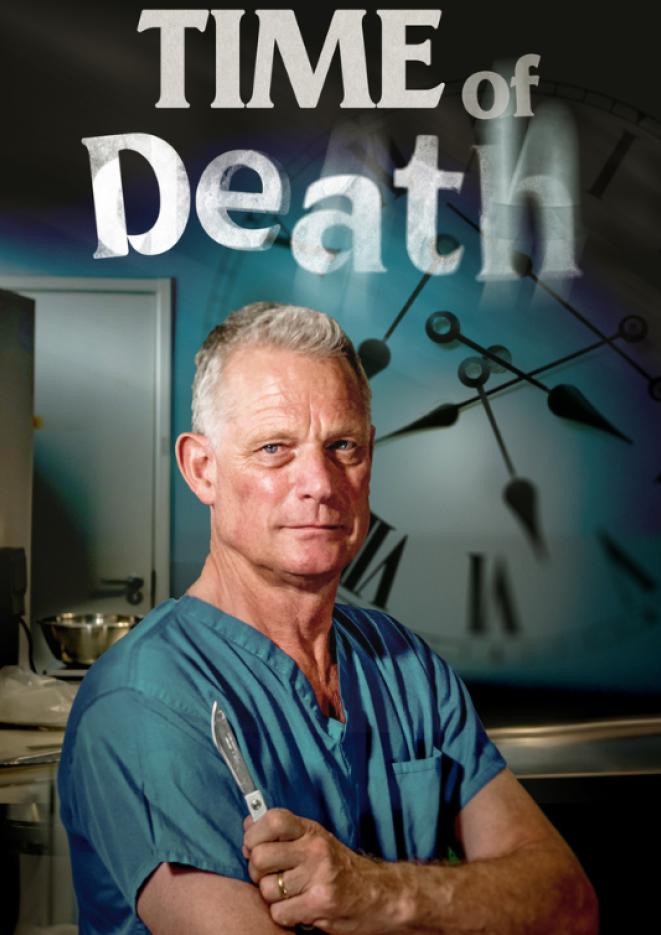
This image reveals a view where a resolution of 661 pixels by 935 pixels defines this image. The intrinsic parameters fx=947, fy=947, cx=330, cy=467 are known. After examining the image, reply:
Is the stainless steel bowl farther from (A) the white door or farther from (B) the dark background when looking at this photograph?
(B) the dark background

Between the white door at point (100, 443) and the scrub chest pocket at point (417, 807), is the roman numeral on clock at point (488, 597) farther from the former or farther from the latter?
the white door at point (100, 443)

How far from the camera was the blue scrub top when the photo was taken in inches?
38.4

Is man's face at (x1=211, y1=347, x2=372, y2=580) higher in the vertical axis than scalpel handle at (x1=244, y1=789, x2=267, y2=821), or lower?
higher

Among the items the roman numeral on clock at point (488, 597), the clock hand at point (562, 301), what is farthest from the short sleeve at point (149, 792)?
the clock hand at point (562, 301)

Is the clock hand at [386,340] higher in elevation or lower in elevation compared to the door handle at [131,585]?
higher

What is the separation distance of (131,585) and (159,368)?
296 millimetres

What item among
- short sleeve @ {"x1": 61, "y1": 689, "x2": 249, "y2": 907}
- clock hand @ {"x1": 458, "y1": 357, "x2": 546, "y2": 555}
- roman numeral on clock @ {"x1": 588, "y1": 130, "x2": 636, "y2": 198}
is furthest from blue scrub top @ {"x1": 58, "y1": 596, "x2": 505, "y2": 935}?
roman numeral on clock @ {"x1": 588, "y1": 130, "x2": 636, "y2": 198}

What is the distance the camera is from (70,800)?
103cm

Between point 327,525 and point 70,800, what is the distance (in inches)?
16.3

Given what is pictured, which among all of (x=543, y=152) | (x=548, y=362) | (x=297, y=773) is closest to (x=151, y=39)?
(x=543, y=152)

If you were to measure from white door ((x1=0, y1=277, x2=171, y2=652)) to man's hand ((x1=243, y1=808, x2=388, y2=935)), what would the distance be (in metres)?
0.42

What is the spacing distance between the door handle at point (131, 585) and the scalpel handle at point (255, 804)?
376mm

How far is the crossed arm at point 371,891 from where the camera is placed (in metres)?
0.93

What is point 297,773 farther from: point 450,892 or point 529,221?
point 529,221
